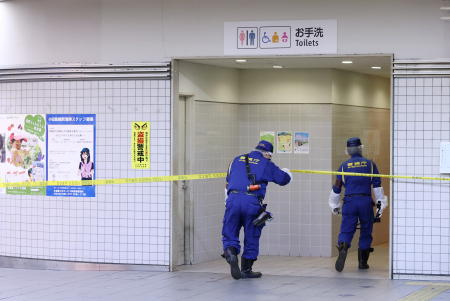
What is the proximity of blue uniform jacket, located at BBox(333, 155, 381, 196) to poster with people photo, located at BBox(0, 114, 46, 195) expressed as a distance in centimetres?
414

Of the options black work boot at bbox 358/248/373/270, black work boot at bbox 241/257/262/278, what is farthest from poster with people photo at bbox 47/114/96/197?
black work boot at bbox 358/248/373/270

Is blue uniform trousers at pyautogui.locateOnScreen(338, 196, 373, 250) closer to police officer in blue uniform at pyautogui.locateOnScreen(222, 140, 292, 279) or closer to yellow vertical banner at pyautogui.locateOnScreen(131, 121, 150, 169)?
police officer in blue uniform at pyautogui.locateOnScreen(222, 140, 292, 279)

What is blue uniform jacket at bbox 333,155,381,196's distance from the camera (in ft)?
41.5

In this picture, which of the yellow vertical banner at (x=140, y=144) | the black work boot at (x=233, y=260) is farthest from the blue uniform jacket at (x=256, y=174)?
the yellow vertical banner at (x=140, y=144)

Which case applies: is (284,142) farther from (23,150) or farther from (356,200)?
(23,150)

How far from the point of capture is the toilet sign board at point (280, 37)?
11672mm

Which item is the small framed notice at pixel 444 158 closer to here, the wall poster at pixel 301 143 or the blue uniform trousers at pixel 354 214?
the blue uniform trousers at pixel 354 214

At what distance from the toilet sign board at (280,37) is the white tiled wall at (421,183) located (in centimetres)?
108

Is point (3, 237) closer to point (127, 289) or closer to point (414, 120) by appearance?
point (127, 289)

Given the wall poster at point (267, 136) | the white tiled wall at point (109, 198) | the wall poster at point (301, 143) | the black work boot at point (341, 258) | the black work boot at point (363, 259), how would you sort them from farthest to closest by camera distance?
the wall poster at point (267, 136), the wall poster at point (301, 143), the black work boot at point (363, 259), the black work boot at point (341, 258), the white tiled wall at point (109, 198)

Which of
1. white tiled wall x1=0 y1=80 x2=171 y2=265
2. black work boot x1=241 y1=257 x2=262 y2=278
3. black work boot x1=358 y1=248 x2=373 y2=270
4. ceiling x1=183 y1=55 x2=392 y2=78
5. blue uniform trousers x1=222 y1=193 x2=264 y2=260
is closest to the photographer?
blue uniform trousers x1=222 y1=193 x2=264 y2=260

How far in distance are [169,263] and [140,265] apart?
413 mm

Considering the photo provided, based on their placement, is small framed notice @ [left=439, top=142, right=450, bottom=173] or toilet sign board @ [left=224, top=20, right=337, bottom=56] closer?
small framed notice @ [left=439, top=142, right=450, bottom=173]

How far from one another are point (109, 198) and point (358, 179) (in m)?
3.41
